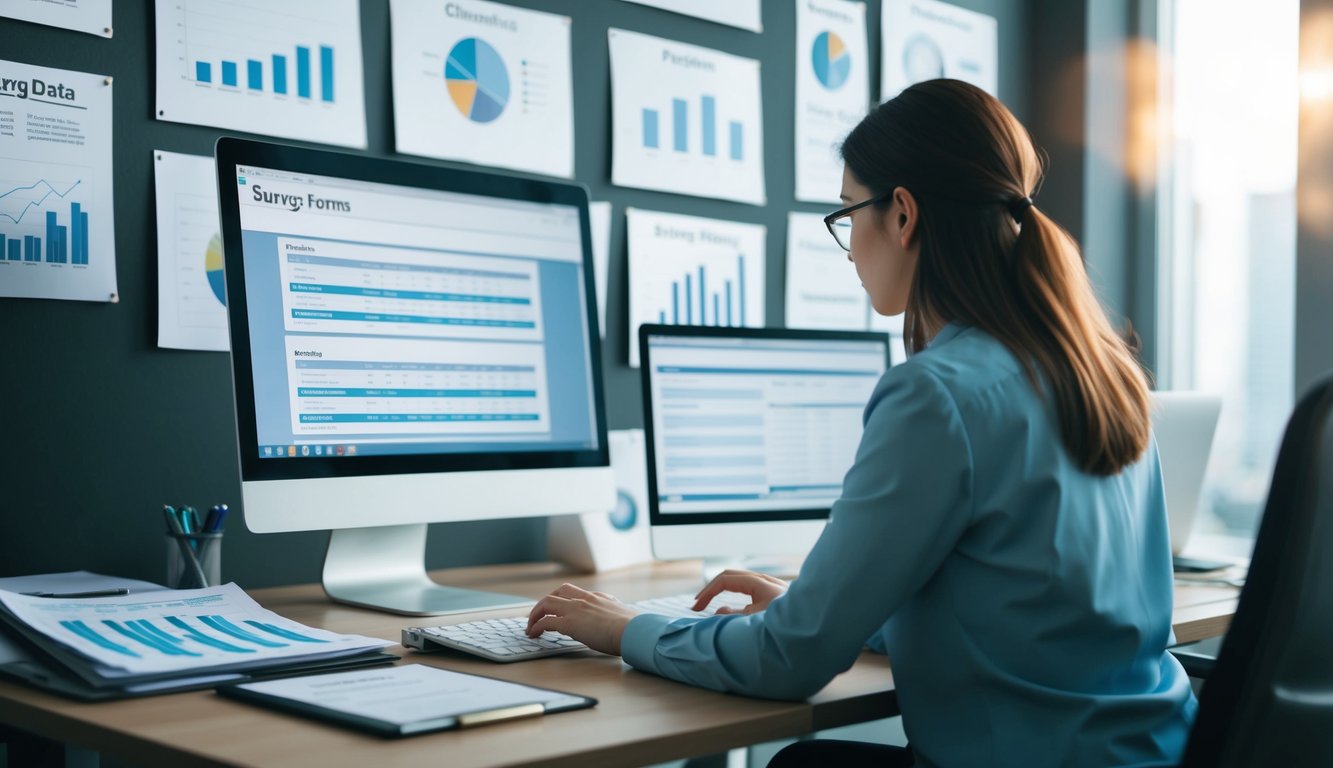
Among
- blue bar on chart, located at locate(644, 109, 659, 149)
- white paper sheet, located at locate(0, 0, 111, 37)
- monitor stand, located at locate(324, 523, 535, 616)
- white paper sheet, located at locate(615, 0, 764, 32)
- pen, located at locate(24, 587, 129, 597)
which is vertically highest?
white paper sheet, located at locate(615, 0, 764, 32)

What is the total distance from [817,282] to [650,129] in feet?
1.63

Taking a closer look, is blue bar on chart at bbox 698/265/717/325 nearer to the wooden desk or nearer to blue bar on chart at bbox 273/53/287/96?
blue bar on chart at bbox 273/53/287/96

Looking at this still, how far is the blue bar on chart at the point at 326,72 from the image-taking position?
Result: 5.60 feet

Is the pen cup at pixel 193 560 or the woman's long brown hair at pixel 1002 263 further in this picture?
the pen cup at pixel 193 560

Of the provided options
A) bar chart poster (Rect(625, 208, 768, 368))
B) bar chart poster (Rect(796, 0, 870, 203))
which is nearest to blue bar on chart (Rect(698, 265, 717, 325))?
bar chart poster (Rect(625, 208, 768, 368))

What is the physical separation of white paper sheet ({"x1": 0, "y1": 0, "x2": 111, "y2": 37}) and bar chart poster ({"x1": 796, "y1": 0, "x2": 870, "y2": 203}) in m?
1.30

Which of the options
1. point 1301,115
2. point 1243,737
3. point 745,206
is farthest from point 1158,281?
point 1243,737

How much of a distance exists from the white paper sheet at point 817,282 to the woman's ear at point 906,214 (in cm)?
114

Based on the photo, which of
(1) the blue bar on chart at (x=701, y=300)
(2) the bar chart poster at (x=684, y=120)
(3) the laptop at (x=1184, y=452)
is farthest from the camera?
(1) the blue bar on chart at (x=701, y=300)

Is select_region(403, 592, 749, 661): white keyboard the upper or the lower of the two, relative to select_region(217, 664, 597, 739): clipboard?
lower

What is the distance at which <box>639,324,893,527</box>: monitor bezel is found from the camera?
1.71m

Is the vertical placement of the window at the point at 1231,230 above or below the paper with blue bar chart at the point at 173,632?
above

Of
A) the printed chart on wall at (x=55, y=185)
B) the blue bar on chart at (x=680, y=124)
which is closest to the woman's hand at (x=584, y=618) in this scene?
the printed chart on wall at (x=55, y=185)

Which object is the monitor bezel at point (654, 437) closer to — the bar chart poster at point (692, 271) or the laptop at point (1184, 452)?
the bar chart poster at point (692, 271)
